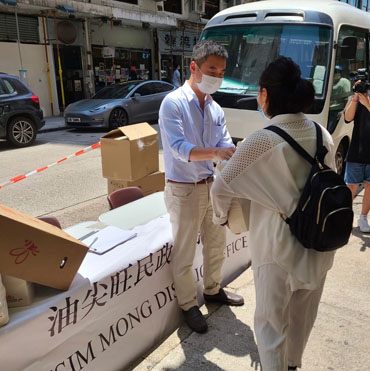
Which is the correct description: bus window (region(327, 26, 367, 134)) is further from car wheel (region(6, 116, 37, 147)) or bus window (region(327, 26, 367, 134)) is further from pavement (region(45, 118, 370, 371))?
car wheel (region(6, 116, 37, 147))

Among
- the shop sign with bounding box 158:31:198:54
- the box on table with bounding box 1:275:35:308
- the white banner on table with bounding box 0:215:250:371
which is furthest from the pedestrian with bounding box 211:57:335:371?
the shop sign with bounding box 158:31:198:54

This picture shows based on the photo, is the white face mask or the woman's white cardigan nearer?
the woman's white cardigan

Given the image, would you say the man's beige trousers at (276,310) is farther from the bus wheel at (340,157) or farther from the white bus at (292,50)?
the bus wheel at (340,157)

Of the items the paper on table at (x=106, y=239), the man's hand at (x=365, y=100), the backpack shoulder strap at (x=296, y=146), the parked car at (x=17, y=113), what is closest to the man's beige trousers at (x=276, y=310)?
the backpack shoulder strap at (x=296, y=146)

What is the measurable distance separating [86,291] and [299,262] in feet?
3.54

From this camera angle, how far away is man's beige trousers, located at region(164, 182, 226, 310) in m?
2.55

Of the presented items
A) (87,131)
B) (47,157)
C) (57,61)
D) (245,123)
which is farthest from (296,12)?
(57,61)

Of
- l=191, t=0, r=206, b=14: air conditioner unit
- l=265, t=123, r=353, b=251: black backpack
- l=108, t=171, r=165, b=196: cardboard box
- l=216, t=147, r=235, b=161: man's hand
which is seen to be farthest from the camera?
l=191, t=0, r=206, b=14: air conditioner unit

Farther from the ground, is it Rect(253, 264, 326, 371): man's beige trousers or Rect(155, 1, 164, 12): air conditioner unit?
Rect(155, 1, 164, 12): air conditioner unit

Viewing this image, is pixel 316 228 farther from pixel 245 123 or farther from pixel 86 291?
pixel 245 123

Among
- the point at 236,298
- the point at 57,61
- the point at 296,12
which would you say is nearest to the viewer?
the point at 236,298

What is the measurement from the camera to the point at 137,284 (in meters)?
2.45

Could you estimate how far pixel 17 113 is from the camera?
9742mm

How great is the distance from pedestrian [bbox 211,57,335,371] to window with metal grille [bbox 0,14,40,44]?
14.6 metres
